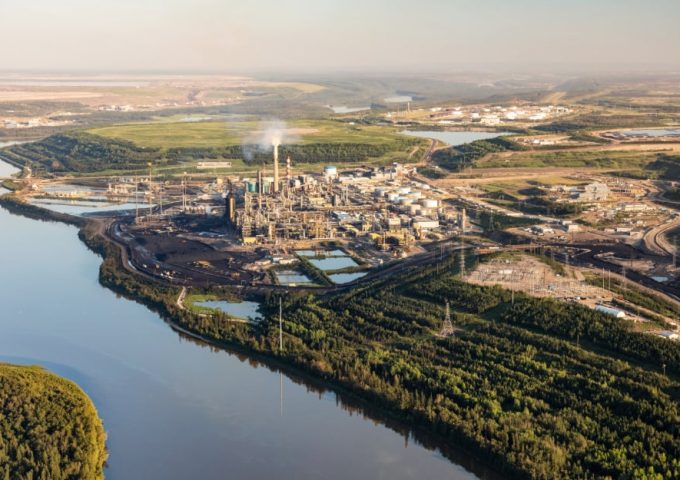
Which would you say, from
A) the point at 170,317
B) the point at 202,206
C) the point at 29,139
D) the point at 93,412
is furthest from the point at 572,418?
the point at 29,139

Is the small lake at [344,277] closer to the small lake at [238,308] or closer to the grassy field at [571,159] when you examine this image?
the small lake at [238,308]

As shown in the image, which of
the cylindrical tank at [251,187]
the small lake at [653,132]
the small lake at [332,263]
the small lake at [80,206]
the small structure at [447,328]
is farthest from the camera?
the small lake at [653,132]

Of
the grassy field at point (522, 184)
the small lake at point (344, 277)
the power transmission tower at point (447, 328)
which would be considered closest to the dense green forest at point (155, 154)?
the grassy field at point (522, 184)

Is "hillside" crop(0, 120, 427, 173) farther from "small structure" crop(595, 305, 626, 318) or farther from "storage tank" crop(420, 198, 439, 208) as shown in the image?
"small structure" crop(595, 305, 626, 318)

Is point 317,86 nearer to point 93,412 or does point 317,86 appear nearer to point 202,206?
point 202,206

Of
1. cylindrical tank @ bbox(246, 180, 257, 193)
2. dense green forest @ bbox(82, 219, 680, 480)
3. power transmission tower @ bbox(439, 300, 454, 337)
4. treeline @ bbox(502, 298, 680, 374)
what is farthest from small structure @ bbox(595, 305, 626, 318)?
cylindrical tank @ bbox(246, 180, 257, 193)

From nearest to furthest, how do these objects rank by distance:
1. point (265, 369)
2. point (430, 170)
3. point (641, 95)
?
point (265, 369) → point (430, 170) → point (641, 95)
